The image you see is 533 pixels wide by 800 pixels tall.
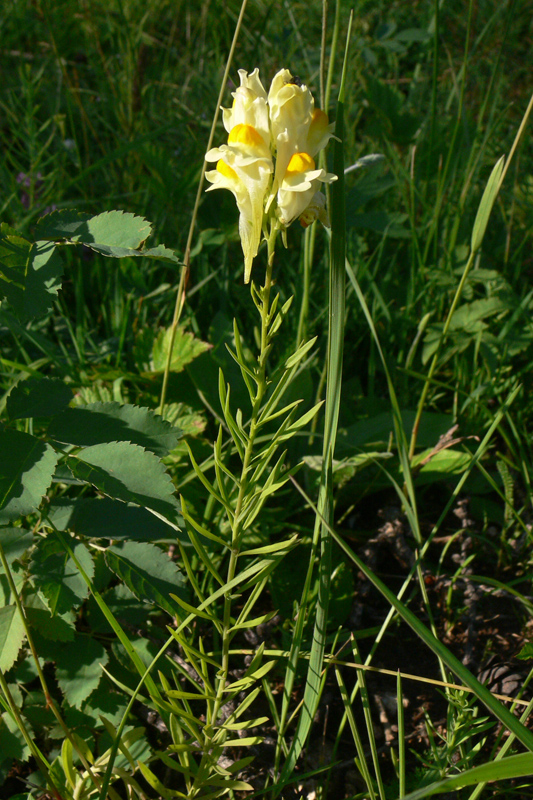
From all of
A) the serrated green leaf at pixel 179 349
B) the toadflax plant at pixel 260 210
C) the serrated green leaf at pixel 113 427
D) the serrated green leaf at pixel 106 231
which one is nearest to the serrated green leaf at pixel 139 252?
the serrated green leaf at pixel 106 231

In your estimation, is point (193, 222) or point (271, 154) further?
point (193, 222)

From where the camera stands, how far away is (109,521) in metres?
0.90

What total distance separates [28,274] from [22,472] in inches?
11.1

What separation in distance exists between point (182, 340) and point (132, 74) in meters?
1.35

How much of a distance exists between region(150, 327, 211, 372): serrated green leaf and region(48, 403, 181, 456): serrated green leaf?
38 cm

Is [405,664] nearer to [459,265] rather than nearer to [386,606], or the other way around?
[386,606]

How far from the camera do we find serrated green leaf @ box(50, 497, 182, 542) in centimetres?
89

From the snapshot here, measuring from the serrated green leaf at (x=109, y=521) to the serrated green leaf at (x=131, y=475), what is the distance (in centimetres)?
7

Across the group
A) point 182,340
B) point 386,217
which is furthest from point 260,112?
point 386,217

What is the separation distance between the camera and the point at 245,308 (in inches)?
69.0

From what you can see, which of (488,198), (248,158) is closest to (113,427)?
(248,158)

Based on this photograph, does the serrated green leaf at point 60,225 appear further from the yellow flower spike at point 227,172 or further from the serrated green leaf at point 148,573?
the serrated green leaf at point 148,573

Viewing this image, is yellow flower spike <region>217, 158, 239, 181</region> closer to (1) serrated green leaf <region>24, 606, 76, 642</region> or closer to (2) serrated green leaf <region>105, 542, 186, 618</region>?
(2) serrated green leaf <region>105, 542, 186, 618</region>

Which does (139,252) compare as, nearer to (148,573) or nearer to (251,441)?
(251,441)
